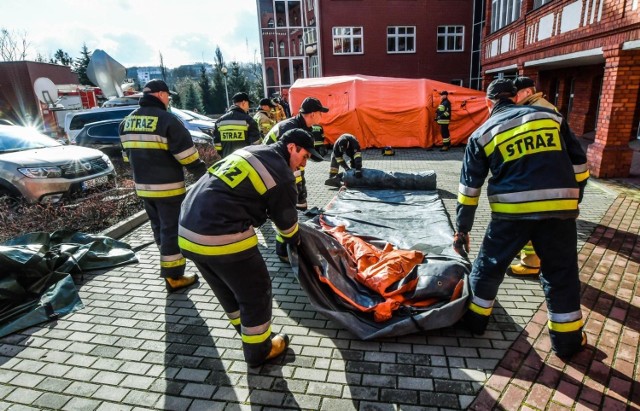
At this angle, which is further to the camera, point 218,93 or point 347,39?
point 218,93

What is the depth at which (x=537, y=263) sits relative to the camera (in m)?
4.36

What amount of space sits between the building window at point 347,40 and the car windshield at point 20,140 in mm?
19865

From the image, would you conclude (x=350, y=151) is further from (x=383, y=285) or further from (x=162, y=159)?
(x=383, y=285)

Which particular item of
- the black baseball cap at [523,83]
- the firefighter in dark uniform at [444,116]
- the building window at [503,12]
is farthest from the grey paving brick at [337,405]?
the building window at [503,12]

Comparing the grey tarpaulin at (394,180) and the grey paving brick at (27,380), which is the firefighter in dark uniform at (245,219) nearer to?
the grey paving brick at (27,380)

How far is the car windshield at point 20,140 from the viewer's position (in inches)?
277

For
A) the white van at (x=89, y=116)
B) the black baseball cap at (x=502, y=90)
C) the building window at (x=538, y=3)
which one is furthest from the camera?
the white van at (x=89, y=116)

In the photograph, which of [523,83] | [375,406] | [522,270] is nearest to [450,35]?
[523,83]

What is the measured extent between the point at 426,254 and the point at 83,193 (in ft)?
19.9

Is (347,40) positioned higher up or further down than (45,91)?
higher up

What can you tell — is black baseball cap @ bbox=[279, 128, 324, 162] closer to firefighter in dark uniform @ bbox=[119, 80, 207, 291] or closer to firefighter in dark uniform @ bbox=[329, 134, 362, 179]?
firefighter in dark uniform @ bbox=[119, 80, 207, 291]

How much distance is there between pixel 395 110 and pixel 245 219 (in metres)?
12.0

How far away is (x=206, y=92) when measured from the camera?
151 feet

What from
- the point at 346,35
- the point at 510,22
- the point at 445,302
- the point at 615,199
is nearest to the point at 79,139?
the point at 445,302
